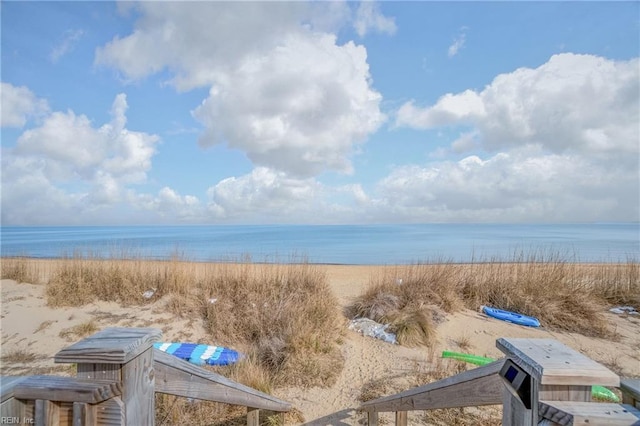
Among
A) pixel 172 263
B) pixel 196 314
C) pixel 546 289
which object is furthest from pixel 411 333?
pixel 172 263

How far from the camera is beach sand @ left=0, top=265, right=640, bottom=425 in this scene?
4.36 m

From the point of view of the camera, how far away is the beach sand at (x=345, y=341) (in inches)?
172

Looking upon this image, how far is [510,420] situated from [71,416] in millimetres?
1427

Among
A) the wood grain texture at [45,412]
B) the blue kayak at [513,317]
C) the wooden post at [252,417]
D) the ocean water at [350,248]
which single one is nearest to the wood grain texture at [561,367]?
the wood grain texture at [45,412]

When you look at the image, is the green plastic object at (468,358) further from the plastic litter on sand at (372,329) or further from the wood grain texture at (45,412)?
the wood grain texture at (45,412)

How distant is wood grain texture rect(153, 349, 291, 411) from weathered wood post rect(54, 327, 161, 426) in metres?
0.33

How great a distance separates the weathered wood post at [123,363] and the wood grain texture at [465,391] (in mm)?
1405

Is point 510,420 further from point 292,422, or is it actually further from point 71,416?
point 292,422

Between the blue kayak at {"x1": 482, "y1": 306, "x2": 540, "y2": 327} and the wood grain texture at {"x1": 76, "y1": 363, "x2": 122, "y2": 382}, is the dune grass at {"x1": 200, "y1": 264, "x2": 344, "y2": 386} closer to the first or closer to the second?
the blue kayak at {"x1": 482, "y1": 306, "x2": 540, "y2": 327}

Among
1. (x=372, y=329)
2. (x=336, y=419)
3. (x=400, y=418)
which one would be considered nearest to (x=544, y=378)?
(x=400, y=418)

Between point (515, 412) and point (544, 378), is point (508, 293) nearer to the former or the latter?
point (515, 412)

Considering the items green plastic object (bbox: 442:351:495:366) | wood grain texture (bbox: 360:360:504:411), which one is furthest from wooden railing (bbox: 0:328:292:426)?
green plastic object (bbox: 442:351:495:366)

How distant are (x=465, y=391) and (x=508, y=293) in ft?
23.9

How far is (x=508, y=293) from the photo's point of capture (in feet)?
25.3
